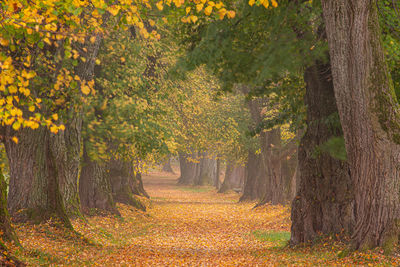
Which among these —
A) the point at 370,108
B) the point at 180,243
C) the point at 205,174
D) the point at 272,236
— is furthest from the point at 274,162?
the point at 205,174

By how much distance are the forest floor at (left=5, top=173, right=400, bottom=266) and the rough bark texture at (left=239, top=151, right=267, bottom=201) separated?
242 inches

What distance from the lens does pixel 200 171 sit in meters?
49.1

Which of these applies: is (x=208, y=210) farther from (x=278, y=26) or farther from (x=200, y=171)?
(x=200, y=171)

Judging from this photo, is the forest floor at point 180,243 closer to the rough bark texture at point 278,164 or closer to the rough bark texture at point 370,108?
the rough bark texture at point 370,108

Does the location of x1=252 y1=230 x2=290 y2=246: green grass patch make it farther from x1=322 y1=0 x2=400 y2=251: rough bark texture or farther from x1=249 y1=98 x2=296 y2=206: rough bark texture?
x1=249 y1=98 x2=296 y2=206: rough bark texture

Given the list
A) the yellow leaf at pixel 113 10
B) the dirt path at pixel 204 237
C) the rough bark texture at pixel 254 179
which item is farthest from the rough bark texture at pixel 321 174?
the rough bark texture at pixel 254 179

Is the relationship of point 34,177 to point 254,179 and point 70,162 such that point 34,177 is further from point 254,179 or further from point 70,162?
point 254,179

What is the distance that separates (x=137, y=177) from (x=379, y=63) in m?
22.9

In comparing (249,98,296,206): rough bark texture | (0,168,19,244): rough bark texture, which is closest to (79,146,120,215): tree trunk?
(249,98,296,206): rough bark texture

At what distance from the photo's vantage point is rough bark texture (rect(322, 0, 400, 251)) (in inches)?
287

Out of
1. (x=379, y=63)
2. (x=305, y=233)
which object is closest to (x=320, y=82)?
(x=379, y=63)

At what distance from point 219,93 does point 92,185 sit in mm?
8694

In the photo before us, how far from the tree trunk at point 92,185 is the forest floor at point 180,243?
804 millimetres

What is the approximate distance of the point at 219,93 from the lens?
37.2ft
